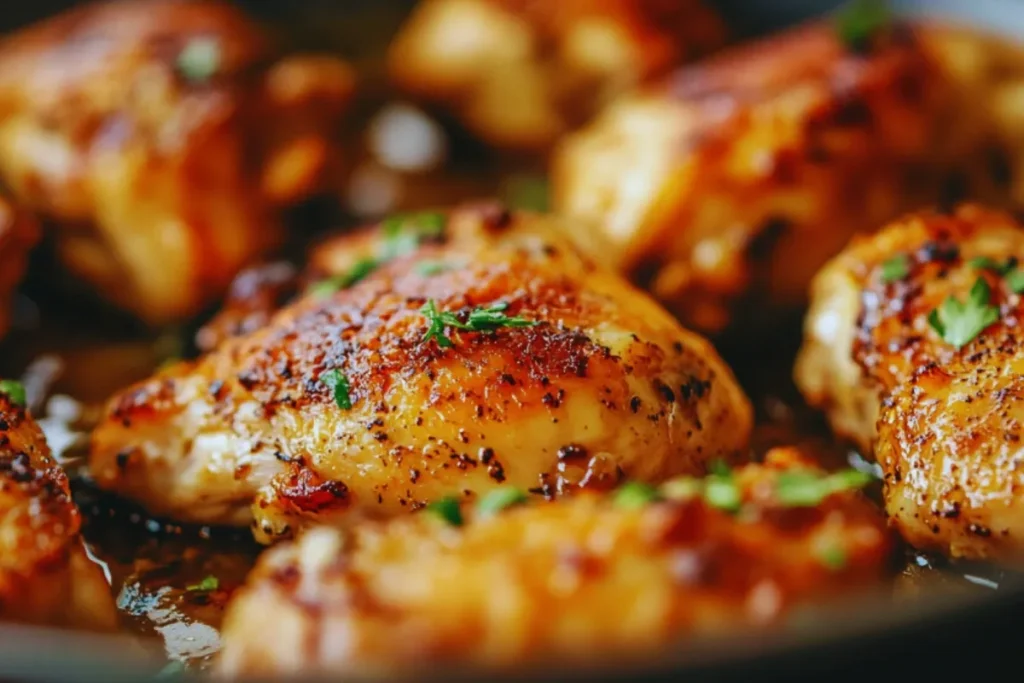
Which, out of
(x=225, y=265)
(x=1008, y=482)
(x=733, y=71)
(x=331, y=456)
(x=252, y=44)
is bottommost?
(x=1008, y=482)

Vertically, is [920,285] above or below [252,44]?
below

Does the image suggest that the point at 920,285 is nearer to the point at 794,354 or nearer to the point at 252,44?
the point at 794,354

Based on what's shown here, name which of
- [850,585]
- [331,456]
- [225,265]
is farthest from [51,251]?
[850,585]

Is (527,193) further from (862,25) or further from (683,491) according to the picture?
(683,491)

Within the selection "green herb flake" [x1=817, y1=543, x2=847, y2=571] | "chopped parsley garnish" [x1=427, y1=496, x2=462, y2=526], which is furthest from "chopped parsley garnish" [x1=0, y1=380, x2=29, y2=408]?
"green herb flake" [x1=817, y1=543, x2=847, y2=571]

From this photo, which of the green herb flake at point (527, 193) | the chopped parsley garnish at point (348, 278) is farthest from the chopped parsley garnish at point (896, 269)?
the green herb flake at point (527, 193)

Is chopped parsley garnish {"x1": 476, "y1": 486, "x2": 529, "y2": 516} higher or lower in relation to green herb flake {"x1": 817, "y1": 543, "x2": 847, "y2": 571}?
higher

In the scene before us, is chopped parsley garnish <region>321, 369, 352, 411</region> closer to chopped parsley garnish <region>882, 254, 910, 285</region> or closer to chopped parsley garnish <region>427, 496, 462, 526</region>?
chopped parsley garnish <region>427, 496, 462, 526</region>
